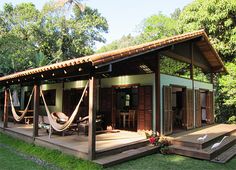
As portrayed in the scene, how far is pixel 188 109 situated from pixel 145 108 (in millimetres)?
2352

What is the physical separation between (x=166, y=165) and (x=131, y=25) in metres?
24.8

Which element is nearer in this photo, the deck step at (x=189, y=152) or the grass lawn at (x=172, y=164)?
the grass lawn at (x=172, y=164)

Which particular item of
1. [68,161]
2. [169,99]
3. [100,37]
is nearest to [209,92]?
[169,99]

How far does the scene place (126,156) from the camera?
586 centimetres

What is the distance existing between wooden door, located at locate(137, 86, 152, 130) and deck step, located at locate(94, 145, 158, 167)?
1.17 meters

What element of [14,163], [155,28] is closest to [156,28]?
[155,28]

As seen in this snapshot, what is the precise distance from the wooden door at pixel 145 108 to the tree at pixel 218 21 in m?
8.14

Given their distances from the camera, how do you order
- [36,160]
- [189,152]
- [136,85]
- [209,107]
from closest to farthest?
[36,160]
[189,152]
[136,85]
[209,107]

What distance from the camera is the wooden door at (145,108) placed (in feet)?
26.3

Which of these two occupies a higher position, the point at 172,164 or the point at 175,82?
the point at 175,82

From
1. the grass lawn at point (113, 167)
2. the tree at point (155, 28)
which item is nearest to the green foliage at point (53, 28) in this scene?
the tree at point (155, 28)

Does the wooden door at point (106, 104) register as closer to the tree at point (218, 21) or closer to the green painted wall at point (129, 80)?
the green painted wall at point (129, 80)

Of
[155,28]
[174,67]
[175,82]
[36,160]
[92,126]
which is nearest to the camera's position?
[92,126]

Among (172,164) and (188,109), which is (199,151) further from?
(188,109)
